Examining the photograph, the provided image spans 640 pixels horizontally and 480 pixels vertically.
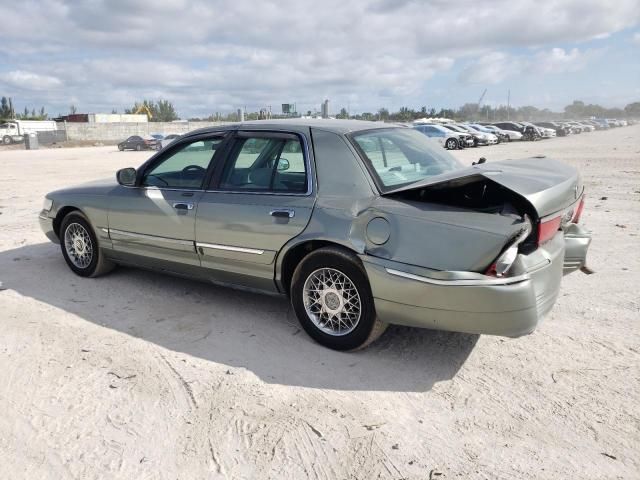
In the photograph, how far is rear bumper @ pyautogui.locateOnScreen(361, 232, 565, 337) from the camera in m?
3.04

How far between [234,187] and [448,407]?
2.30 meters

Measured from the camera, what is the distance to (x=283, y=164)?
4.04 metres

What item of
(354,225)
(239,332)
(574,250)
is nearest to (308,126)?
(354,225)

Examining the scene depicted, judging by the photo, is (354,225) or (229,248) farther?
(229,248)

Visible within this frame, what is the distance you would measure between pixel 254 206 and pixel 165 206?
3.31ft

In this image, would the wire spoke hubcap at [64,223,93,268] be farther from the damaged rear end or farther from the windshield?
the damaged rear end

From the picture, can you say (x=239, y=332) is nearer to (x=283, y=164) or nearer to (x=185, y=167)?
(x=283, y=164)

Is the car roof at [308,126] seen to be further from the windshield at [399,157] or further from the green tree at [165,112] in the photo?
the green tree at [165,112]

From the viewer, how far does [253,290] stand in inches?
166

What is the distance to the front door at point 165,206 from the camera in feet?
14.6

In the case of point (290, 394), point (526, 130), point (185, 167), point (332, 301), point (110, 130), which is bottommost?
point (290, 394)

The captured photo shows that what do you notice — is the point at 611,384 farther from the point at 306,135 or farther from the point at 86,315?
the point at 86,315

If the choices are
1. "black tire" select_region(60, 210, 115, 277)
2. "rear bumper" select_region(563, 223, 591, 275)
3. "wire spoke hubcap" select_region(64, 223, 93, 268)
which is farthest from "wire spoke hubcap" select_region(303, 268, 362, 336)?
"wire spoke hubcap" select_region(64, 223, 93, 268)

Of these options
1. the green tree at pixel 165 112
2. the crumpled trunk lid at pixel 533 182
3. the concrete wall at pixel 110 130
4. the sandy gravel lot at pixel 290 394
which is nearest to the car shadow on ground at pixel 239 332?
the sandy gravel lot at pixel 290 394
